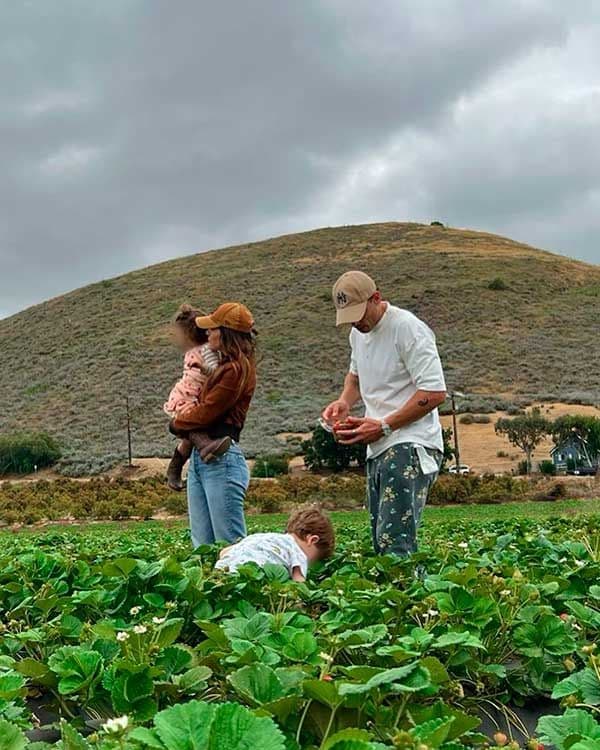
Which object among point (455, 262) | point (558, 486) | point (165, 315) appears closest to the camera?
point (558, 486)

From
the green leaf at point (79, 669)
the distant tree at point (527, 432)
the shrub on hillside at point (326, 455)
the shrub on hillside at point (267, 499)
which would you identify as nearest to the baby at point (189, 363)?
the green leaf at point (79, 669)

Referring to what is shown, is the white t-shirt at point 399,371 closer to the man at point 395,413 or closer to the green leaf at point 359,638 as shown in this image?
the man at point 395,413

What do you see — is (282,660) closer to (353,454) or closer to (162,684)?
(162,684)

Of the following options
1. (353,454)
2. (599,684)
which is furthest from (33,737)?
(353,454)

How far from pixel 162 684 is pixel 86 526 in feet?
56.4

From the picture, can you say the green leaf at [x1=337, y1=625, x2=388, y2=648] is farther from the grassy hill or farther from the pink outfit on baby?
the grassy hill

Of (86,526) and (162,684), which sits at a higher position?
(162,684)

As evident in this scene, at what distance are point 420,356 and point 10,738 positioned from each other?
99.4 inches

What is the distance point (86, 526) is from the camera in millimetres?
17953

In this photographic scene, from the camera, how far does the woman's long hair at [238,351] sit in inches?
159

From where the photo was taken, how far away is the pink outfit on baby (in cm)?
415

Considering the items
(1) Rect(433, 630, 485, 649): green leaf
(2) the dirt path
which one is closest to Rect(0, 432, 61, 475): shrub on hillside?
(2) the dirt path

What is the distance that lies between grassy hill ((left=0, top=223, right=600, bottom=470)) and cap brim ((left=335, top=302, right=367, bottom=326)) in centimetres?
2957

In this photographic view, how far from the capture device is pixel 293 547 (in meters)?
3.16
